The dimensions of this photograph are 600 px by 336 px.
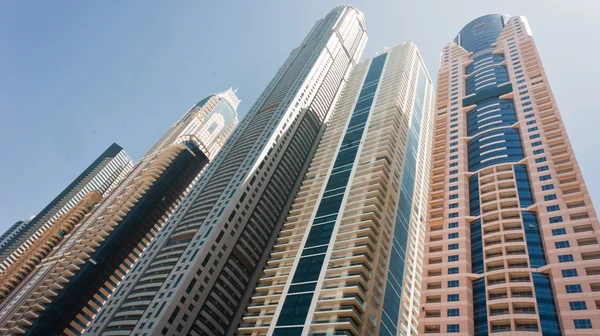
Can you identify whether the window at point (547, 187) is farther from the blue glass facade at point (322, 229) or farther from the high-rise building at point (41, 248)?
the high-rise building at point (41, 248)

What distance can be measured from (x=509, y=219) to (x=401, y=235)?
662 inches

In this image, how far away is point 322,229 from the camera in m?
74.9

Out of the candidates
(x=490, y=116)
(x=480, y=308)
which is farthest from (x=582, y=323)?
(x=490, y=116)

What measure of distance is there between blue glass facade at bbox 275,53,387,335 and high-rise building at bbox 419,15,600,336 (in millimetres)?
16321


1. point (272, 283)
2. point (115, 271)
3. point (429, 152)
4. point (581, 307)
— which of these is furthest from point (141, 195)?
point (581, 307)

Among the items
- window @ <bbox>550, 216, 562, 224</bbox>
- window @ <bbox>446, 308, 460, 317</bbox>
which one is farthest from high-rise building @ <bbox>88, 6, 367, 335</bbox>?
window @ <bbox>550, 216, 562, 224</bbox>

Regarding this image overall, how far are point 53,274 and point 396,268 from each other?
75296mm

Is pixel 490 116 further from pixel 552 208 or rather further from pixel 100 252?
pixel 100 252

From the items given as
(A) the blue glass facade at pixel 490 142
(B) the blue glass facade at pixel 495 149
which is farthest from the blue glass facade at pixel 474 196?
(B) the blue glass facade at pixel 495 149

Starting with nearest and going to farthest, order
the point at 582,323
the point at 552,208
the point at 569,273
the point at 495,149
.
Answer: the point at 582,323 → the point at 569,273 → the point at 552,208 → the point at 495,149

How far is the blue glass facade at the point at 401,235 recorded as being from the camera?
64.0 meters

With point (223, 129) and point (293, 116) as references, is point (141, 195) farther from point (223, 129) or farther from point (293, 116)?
point (223, 129)

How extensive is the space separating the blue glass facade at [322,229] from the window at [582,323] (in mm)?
31200

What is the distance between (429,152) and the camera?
11100 cm
